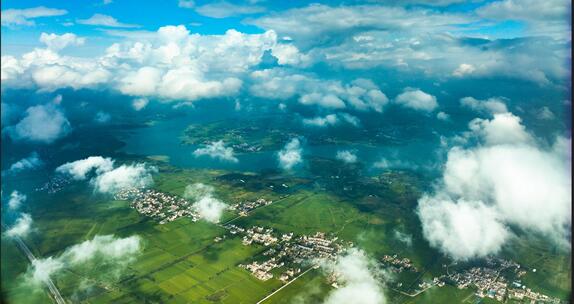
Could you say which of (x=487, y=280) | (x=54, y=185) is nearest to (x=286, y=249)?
(x=487, y=280)

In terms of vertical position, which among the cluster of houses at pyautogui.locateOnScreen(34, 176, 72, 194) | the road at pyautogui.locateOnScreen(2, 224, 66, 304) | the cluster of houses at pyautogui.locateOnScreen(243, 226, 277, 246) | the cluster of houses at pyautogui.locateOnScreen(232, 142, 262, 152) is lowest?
the cluster of houses at pyautogui.locateOnScreen(232, 142, 262, 152)

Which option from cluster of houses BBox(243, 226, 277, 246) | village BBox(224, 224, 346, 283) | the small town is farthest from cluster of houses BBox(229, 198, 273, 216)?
the small town

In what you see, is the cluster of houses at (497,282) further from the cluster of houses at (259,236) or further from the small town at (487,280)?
the cluster of houses at (259,236)

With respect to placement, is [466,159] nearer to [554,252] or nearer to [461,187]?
[461,187]

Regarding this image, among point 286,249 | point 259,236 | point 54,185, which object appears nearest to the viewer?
point 286,249

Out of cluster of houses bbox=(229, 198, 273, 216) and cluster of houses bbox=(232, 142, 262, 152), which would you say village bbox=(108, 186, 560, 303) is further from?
cluster of houses bbox=(232, 142, 262, 152)

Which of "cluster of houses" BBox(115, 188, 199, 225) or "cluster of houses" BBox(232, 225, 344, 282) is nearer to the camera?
"cluster of houses" BBox(232, 225, 344, 282)

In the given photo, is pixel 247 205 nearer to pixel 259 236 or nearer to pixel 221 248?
pixel 259 236

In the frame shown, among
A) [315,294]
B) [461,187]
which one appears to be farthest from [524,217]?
[315,294]
